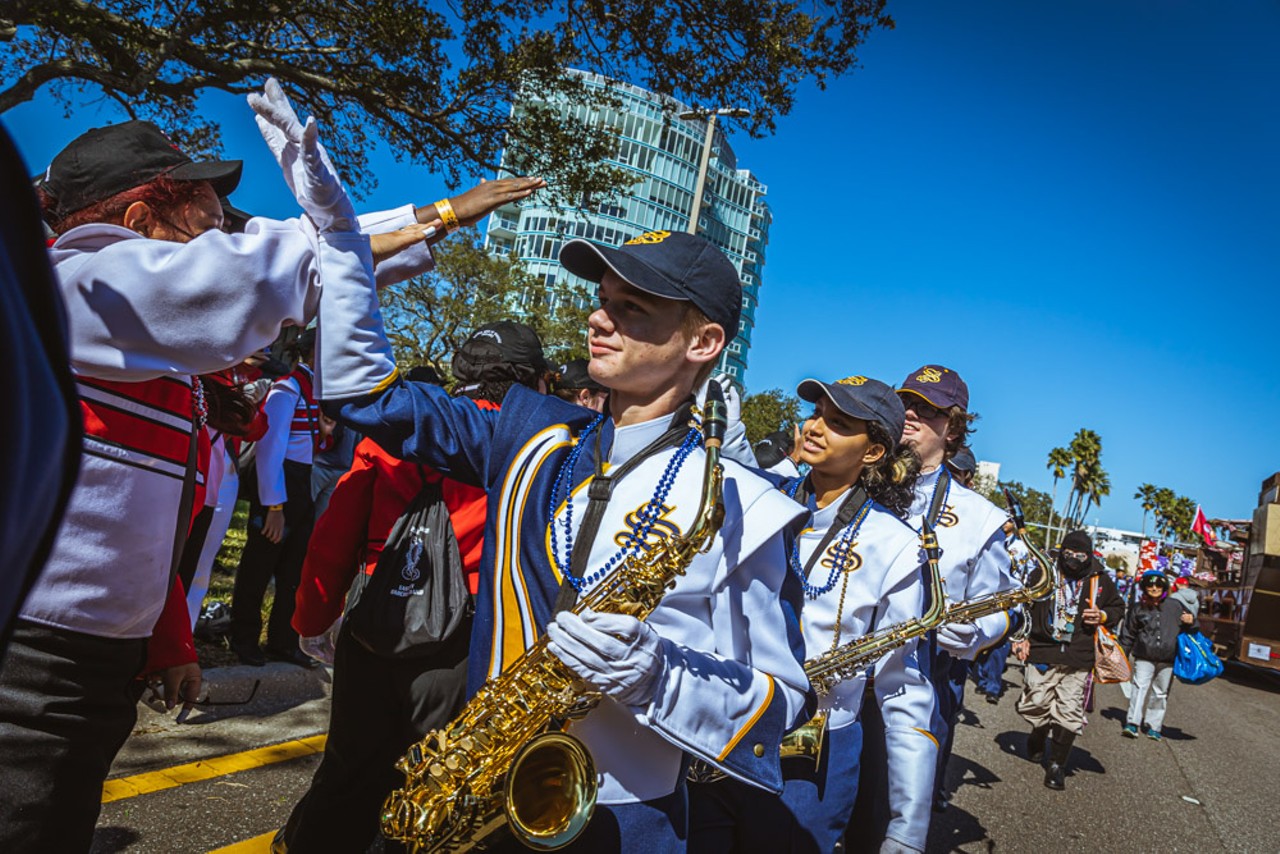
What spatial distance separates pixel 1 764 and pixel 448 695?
1.38 meters

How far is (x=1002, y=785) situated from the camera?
24.9 ft

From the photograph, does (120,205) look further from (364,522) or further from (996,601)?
(996,601)

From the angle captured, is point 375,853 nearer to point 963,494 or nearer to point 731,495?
point 731,495

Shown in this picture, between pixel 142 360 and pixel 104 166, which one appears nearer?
pixel 142 360

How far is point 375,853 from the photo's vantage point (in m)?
3.91

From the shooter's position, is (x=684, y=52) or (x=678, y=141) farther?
(x=678, y=141)

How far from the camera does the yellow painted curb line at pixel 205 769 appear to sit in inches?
150

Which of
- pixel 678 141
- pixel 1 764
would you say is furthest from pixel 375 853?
pixel 678 141

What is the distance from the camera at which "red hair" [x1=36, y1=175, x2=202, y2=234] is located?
2018 millimetres

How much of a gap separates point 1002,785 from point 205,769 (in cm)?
641

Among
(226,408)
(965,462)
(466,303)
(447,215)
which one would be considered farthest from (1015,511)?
(466,303)

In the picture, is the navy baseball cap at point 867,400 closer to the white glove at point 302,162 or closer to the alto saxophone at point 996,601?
the alto saxophone at point 996,601

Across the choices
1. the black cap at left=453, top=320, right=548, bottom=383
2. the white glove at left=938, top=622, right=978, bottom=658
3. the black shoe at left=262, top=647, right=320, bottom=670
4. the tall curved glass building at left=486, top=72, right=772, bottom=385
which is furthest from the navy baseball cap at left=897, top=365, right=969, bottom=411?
the tall curved glass building at left=486, top=72, right=772, bottom=385

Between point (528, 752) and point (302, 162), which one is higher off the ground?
point (302, 162)
